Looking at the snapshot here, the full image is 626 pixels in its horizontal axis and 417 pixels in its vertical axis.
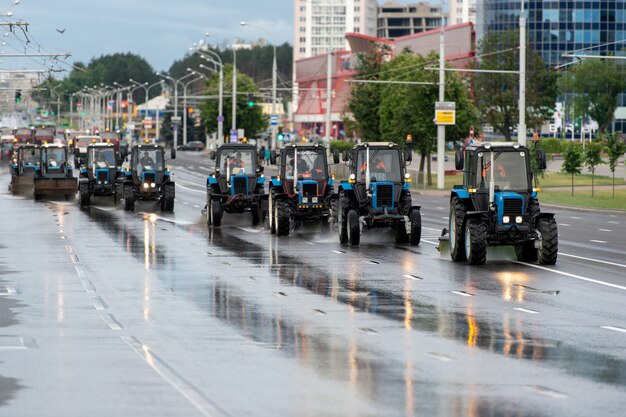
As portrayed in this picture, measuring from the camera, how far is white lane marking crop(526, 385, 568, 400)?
12891mm

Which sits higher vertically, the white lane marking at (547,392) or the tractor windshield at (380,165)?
the tractor windshield at (380,165)

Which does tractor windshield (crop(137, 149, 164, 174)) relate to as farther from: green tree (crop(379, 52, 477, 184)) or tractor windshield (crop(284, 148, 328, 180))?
green tree (crop(379, 52, 477, 184))

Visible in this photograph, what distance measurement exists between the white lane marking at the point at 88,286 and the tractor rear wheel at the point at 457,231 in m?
7.95

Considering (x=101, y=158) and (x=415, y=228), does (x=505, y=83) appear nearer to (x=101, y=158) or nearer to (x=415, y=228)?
(x=101, y=158)

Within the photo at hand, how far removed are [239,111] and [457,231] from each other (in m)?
110

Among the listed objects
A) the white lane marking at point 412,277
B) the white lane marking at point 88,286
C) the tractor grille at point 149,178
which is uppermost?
the tractor grille at point 149,178

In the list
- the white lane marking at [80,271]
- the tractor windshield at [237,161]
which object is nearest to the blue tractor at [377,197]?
the white lane marking at [80,271]

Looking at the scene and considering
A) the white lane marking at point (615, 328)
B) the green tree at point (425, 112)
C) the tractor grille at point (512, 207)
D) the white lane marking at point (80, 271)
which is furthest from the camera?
the green tree at point (425, 112)

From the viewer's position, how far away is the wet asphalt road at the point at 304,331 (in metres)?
12.7

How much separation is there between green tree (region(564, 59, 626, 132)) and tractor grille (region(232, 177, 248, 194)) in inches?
4412

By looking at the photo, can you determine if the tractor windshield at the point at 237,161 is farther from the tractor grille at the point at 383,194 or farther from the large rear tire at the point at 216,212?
the tractor grille at the point at 383,194

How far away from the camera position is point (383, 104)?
83.5m

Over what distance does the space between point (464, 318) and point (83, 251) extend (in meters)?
13.8

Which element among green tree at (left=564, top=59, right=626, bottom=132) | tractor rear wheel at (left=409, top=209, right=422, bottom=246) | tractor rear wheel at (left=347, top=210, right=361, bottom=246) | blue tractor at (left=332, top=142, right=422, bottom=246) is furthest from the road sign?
green tree at (left=564, top=59, right=626, bottom=132)
